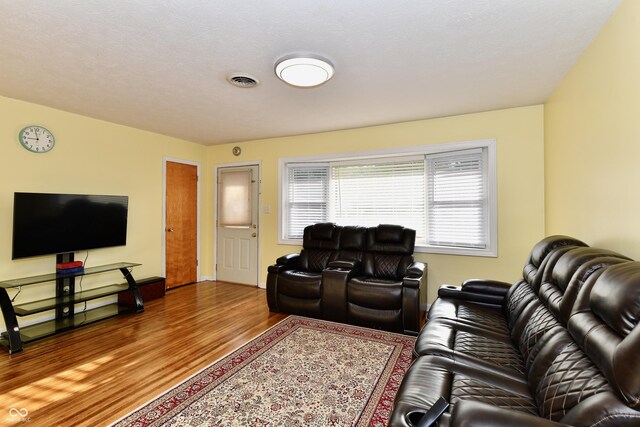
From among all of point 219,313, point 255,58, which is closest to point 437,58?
point 255,58

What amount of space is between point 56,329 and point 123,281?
1172 mm

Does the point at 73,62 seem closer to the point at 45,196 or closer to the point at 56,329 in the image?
the point at 45,196

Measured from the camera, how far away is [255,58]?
235 cm

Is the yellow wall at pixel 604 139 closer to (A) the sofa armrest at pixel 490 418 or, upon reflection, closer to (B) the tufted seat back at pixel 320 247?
(A) the sofa armrest at pixel 490 418

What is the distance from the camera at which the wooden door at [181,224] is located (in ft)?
16.1

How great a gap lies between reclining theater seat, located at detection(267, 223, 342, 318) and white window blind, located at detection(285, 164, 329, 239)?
524 mm

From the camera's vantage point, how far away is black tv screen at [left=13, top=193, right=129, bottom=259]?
3068mm

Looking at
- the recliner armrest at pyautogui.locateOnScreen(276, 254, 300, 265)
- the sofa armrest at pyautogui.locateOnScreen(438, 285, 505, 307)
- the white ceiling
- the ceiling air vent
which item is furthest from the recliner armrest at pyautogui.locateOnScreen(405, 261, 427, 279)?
the ceiling air vent

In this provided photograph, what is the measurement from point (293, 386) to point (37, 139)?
12.5ft

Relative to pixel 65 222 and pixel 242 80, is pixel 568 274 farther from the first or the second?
pixel 65 222

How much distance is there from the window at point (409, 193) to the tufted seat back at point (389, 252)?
1.23 feet

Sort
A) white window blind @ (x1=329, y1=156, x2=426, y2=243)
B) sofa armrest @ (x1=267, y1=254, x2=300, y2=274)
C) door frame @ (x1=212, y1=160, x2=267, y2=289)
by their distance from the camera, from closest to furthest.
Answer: sofa armrest @ (x1=267, y1=254, x2=300, y2=274)
white window blind @ (x1=329, y1=156, x2=426, y2=243)
door frame @ (x1=212, y1=160, x2=267, y2=289)

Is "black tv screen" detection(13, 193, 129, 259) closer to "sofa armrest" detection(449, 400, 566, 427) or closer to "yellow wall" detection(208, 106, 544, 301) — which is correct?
"yellow wall" detection(208, 106, 544, 301)

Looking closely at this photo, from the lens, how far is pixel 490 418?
94 cm
